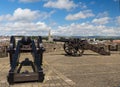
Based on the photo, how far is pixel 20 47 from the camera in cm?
1002

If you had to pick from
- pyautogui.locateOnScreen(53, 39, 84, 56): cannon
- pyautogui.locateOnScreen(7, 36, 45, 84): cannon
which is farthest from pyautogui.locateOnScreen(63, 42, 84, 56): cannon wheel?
pyautogui.locateOnScreen(7, 36, 45, 84): cannon

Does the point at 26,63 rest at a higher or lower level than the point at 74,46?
lower

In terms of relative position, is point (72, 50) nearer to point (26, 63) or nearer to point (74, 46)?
point (74, 46)

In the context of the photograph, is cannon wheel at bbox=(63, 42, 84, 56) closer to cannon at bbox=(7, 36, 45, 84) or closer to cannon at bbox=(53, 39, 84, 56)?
cannon at bbox=(53, 39, 84, 56)

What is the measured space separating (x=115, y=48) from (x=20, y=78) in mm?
20799

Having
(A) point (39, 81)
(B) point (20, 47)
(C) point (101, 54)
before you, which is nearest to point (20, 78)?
(A) point (39, 81)

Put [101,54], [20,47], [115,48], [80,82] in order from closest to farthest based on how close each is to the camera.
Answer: [80,82], [20,47], [101,54], [115,48]

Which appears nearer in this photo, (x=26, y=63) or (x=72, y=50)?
(x=26, y=63)

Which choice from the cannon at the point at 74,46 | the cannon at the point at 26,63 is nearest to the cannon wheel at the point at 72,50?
the cannon at the point at 74,46

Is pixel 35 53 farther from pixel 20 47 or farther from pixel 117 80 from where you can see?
pixel 117 80

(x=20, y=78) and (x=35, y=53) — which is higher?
(x=35, y=53)

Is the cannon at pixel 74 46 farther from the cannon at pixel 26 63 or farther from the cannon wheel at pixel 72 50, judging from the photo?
the cannon at pixel 26 63

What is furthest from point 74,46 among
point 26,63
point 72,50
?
point 26,63

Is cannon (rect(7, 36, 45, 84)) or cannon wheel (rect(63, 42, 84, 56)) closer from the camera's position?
cannon (rect(7, 36, 45, 84))
